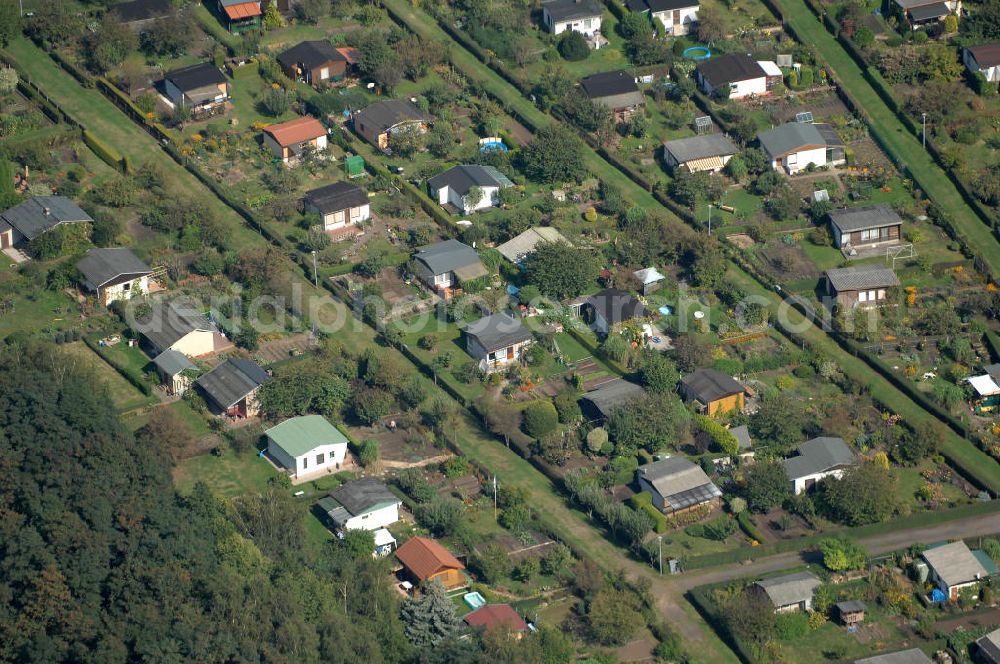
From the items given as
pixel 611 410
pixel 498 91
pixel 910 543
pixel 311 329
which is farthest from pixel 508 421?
pixel 498 91

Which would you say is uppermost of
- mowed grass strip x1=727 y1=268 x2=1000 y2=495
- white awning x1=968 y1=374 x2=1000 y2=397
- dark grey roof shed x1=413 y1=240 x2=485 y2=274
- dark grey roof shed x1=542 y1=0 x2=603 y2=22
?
dark grey roof shed x1=542 y1=0 x2=603 y2=22

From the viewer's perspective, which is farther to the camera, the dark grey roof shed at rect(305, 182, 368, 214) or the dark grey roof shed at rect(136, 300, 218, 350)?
the dark grey roof shed at rect(305, 182, 368, 214)

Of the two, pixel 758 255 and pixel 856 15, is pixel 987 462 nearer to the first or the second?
pixel 758 255

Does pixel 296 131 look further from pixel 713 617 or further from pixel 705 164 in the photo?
pixel 713 617

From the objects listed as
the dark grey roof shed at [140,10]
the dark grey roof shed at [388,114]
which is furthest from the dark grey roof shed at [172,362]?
the dark grey roof shed at [140,10]

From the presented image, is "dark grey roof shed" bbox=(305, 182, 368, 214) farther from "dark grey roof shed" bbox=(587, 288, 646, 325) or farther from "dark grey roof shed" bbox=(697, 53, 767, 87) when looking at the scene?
"dark grey roof shed" bbox=(697, 53, 767, 87)

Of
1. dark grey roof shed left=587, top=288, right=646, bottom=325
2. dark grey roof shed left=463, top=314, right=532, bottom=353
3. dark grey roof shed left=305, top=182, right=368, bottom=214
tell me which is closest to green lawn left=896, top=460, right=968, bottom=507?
dark grey roof shed left=587, top=288, right=646, bottom=325
